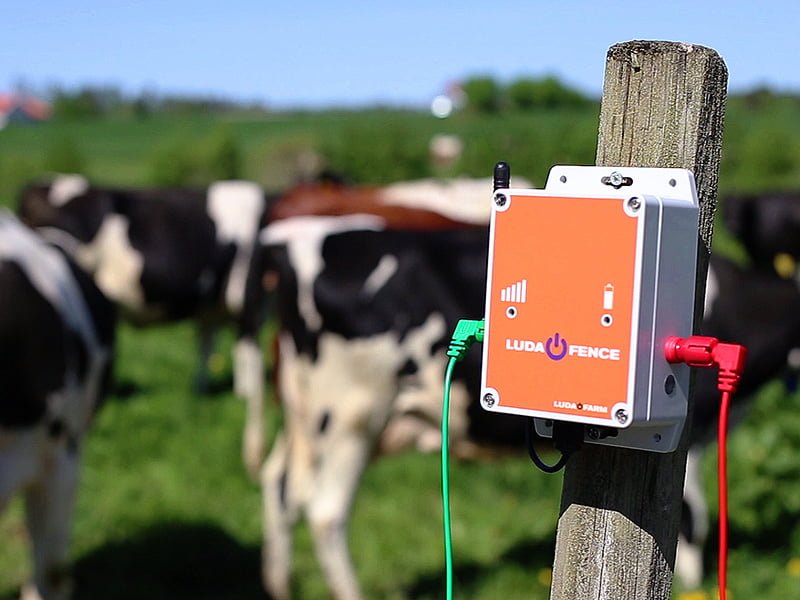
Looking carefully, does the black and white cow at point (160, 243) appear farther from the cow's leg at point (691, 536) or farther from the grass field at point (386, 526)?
the cow's leg at point (691, 536)

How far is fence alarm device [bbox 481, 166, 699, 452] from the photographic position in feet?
4.34

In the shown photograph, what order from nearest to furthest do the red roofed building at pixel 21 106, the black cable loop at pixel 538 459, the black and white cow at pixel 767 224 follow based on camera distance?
the black cable loop at pixel 538 459 → the black and white cow at pixel 767 224 → the red roofed building at pixel 21 106

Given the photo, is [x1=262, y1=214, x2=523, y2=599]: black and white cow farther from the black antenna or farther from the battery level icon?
the battery level icon

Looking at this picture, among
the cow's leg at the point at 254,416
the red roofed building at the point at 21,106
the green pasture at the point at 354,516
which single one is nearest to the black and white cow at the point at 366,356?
the green pasture at the point at 354,516

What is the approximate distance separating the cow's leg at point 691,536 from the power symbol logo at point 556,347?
9.95ft

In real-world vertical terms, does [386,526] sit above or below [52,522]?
below

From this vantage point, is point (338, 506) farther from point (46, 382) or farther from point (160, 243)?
point (160, 243)

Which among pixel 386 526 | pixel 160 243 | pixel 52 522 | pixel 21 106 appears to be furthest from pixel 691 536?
pixel 21 106

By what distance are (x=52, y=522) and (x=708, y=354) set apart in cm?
304

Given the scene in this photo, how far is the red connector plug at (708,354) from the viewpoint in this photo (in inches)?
52.9

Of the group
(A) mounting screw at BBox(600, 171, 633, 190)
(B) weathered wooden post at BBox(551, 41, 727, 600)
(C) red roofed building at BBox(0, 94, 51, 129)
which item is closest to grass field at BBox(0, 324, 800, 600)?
(B) weathered wooden post at BBox(551, 41, 727, 600)

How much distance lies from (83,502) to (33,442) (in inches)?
68.9

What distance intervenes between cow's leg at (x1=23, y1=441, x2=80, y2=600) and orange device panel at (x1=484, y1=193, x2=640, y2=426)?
2736 millimetres

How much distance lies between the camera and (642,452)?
1468mm
